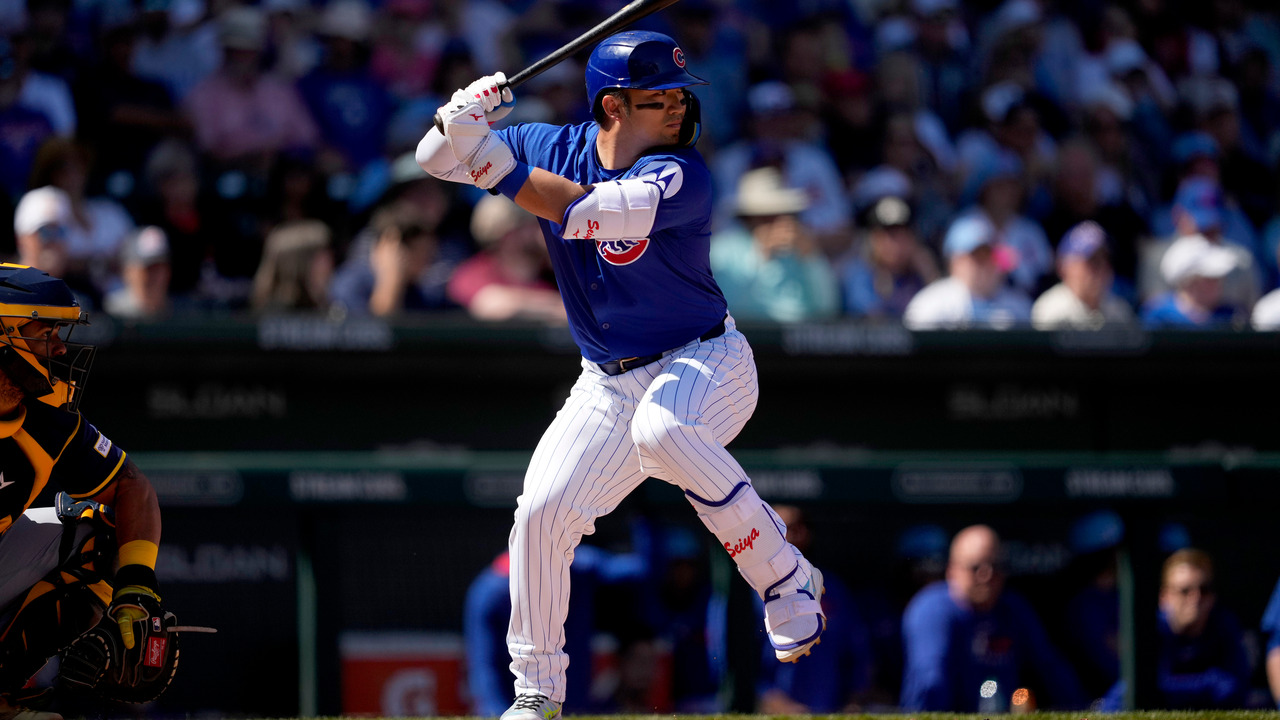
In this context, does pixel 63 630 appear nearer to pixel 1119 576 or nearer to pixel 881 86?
pixel 1119 576

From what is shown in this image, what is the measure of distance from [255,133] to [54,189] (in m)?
1.27

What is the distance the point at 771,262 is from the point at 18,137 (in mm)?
3649

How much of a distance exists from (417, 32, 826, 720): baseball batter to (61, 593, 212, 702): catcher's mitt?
82cm

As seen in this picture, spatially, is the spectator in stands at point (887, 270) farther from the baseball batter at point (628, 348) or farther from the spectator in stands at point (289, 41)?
the baseball batter at point (628, 348)

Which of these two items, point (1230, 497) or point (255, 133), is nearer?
point (1230, 497)

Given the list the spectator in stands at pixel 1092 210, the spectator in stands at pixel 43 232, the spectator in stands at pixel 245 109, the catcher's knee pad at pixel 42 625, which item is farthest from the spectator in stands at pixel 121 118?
the spectator in stands at pixel 1092 210

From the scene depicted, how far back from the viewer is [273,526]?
536 cm

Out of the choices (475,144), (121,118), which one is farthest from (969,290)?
(121,118)

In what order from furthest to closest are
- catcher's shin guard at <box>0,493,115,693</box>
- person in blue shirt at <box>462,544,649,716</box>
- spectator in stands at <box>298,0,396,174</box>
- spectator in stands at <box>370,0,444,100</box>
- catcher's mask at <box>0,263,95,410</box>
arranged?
spectator in stands at <box>370,0,444,100</box>
spectator in stands at <box>298,0,396,174</box>
person in blue shirt at <box>462,544,649,716</box>
catcher's shin guard at <box>0,493,115,693</box>
catcher's mask at <box>0,263,95,410</box>

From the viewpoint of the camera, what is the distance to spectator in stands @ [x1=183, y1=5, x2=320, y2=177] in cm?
730

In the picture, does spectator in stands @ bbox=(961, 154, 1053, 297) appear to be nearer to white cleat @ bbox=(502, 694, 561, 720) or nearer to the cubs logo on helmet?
the cubs logo on helmet

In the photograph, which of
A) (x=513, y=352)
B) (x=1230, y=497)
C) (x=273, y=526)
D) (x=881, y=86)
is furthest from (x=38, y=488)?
(x=881, y=86)

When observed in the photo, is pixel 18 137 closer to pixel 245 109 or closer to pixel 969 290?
pixel 245 109

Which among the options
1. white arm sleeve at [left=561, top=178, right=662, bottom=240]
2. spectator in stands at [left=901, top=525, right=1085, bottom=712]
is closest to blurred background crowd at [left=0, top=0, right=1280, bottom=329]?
spectator in stands at [left=901, top=525, right=1085, bottom=712]
